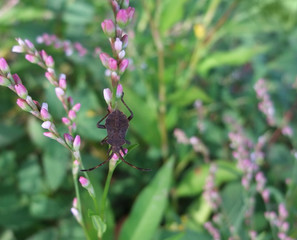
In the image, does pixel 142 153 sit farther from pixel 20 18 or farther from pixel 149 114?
pixel 20 18

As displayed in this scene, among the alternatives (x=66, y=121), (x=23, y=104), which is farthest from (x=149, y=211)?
(x=23, y=104)

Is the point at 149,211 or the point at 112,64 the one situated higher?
the point at 112,64

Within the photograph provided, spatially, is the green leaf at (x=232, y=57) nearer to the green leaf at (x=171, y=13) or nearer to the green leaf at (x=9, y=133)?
the green leaf at (x=171, y=13)

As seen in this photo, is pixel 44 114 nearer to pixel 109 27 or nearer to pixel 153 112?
pixel 109 27

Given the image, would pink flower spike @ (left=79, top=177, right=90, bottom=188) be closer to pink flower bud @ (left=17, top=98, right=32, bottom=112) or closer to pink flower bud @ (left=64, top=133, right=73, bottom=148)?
pink flower bud @ (left=64, top=133, right=73, bottom=148)

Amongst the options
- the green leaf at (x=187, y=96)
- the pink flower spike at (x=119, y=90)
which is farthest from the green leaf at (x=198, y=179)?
the pink flower spike at (x=119, y=90)

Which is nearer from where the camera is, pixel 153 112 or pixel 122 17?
pixel 122 17

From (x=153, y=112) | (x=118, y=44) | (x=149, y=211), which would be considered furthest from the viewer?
(x=153, y=112)
